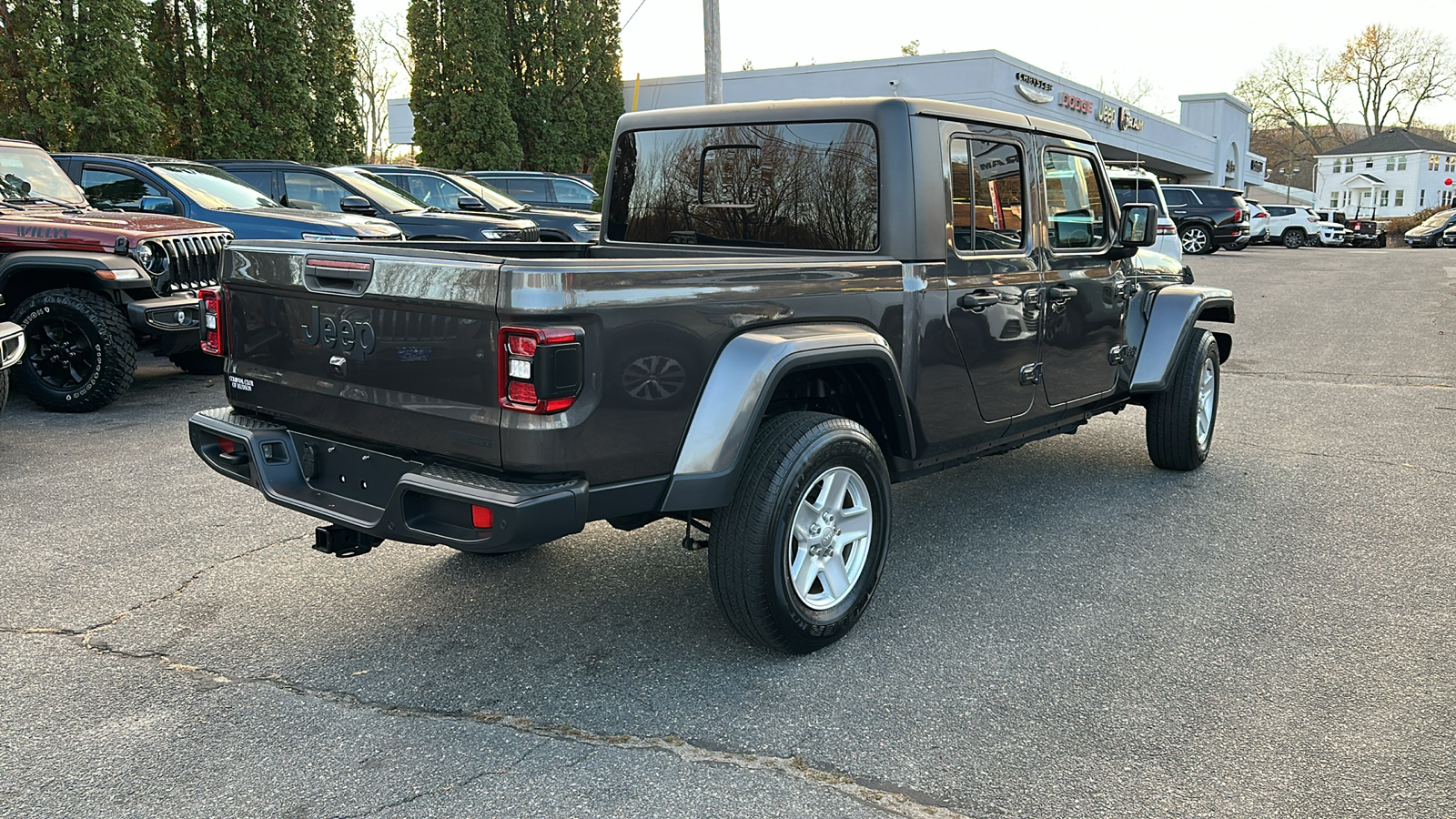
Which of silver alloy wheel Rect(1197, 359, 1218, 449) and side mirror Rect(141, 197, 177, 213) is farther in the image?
side mirror Rect(141, 197, 177, 213)

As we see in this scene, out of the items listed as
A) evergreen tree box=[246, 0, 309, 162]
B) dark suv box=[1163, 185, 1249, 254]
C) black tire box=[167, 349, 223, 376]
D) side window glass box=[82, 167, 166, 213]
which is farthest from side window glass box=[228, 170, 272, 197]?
dark suv box=[1163, 185, 1249, 254]

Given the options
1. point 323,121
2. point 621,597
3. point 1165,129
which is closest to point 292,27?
point 323,121

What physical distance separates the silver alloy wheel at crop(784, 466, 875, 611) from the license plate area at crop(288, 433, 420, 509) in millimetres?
1263

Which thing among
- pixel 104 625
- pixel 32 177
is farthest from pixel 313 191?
pixel 104 625

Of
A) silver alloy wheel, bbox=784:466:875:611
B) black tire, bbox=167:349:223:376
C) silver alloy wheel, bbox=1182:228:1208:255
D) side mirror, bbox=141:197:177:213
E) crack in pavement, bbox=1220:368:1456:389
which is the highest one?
side mirror, bbox=141:197:177:213

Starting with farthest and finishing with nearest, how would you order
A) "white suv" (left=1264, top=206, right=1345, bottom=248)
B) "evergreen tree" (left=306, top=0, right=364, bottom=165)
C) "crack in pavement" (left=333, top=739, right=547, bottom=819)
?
"white suv" (left=1264, top=206, right=1345, bottom=248)
"evergreen tree" (left=306, top=0, right=364, bottom=165)
"crack in pavement" (left=333, top=739, right=547, bottom=819)

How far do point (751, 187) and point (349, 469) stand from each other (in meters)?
1.95

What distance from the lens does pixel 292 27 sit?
20625 millimetres

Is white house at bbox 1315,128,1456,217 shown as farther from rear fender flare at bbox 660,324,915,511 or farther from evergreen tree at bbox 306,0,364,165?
rear fender flare at bbox 660,324,915,511

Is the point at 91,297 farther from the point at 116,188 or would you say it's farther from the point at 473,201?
the point at 473,201

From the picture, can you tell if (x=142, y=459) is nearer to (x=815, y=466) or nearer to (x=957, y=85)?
(x=815, y=466)

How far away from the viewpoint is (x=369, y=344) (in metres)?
3.34

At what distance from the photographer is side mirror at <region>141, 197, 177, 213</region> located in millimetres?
9750

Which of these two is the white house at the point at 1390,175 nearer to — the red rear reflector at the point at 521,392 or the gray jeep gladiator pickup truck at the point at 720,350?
the gray jeep gladiator pickup truck at the point at 720,350
